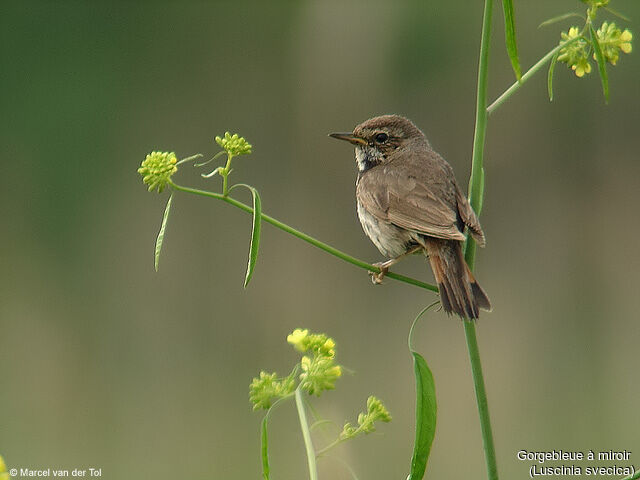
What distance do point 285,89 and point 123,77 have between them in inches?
68.5

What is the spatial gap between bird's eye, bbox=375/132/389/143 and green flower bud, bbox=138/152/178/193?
1814mm

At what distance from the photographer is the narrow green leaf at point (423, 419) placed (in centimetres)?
221

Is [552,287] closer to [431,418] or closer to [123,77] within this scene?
[123,77]

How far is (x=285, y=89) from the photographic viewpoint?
10.5 m

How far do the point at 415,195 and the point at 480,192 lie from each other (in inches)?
49.7

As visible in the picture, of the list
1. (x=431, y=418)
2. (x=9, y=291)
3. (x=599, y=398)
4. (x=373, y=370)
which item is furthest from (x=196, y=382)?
(x=431, y=418)

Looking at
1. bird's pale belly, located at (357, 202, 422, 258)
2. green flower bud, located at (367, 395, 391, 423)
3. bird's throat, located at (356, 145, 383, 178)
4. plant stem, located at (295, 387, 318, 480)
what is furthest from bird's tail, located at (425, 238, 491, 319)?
bird's throat, located at (356, 145, 383, 178)

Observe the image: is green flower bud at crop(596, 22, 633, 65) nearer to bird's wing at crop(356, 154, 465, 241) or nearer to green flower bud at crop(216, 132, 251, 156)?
bird's wing at crop(356, 154, 465, 241)

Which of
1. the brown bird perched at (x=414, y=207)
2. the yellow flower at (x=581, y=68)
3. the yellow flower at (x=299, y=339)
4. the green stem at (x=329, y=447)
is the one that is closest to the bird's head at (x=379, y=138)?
the brown bird perched at (x=414, y=207)

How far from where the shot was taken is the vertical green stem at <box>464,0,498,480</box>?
85.4 inches

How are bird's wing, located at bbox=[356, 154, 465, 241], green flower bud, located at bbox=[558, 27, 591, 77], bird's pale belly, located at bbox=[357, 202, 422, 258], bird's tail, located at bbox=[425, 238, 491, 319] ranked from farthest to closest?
bird's pale belly, located at bbox=[357, 202, 422, 258] < bird's wing, located at bbox=[356, 154, 465, 241] < bird's tail, located at bbox=[425, 238, 491, 319] < green flower bud, located at bbox=[558, 27, 591, 77]

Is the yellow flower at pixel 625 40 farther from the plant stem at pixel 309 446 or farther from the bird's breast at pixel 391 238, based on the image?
the plant stem at pixel 309 446

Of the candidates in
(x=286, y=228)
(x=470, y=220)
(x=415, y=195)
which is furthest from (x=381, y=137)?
(x=286, y=228)

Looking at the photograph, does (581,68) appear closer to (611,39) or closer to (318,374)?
(611,39)
